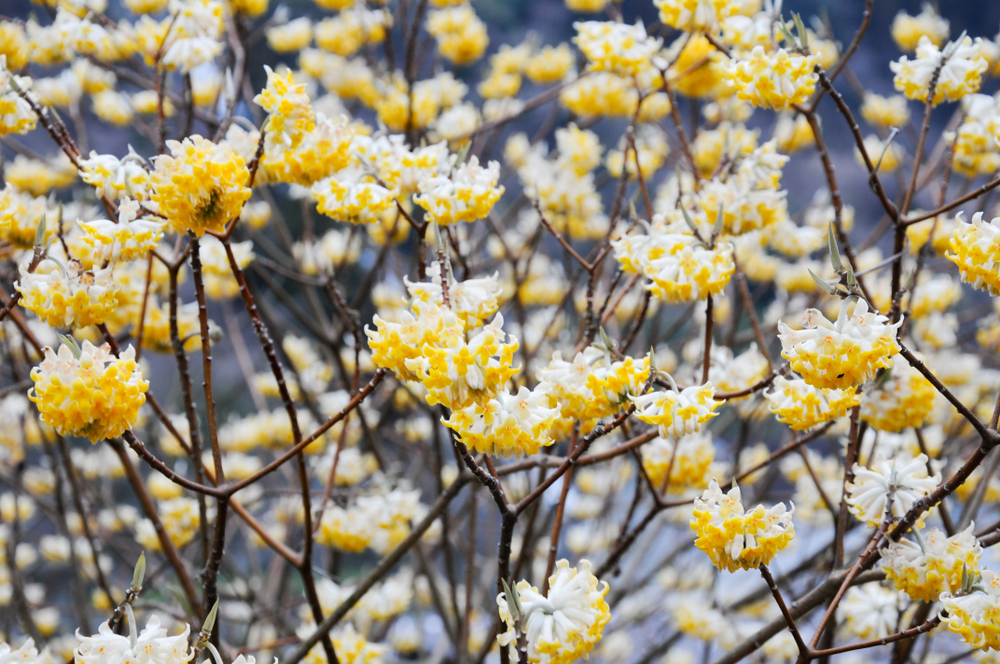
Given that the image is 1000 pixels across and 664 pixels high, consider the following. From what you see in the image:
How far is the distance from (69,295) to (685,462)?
1.07 meters

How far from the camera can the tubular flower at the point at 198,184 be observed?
85 cm

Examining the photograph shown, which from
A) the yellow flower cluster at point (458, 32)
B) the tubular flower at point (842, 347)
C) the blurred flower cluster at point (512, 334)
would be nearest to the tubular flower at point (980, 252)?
the blurred flower cluster at point (512, 334)

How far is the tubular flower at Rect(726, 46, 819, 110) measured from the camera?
3.57 feet

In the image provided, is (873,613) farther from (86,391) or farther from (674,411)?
(86,391)

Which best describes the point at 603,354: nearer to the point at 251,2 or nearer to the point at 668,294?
the point at 668,294

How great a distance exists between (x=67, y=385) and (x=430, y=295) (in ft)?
1.39

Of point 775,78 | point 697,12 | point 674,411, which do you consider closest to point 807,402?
point 674,411

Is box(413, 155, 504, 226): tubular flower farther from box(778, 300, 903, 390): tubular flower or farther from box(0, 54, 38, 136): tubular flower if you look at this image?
box(0, 54, 38, 136): tubular flower

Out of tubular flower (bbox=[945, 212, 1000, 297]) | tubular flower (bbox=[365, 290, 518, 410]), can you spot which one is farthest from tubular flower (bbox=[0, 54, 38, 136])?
tubular flower (bbox=[945, 212, 1000, 297])

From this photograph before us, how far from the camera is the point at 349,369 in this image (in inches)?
121

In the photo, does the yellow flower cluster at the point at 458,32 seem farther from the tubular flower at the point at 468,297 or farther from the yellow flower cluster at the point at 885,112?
the tubular flower at the point at 468,297

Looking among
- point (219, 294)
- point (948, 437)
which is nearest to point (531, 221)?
point (219, 294)

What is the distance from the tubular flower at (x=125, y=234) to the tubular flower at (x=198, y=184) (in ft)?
0.24

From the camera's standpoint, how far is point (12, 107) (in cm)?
105
